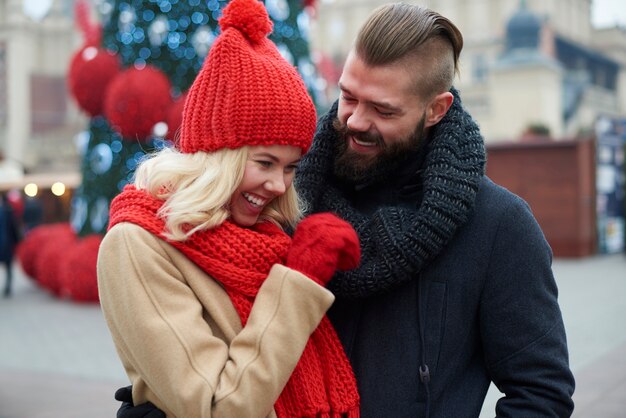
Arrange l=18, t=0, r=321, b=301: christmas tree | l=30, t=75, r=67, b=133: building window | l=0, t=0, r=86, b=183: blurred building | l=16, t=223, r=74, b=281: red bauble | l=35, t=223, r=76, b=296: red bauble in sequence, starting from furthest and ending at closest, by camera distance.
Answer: l=30, t=75, r=67, b=133: building window
l=0, t=0, r=86, b=183: blurred building
l=16, t=223, r=74, b=281: red bauble
l=35, t=223, r=76, b=296: red bauble
l=18, t=0, r=321, b=301: christmas tree

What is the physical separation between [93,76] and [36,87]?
46026 millimetres

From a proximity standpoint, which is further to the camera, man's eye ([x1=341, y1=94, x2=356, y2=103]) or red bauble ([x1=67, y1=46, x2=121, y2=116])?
red bauble ([x1=67, y1=46, x2=121, y2=116])

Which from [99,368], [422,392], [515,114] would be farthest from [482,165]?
[515,114]

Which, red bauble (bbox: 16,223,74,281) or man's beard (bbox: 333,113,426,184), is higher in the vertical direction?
man's beard (bbox: 333,113,426,184)

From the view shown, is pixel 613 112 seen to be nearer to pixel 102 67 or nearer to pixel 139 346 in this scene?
pixel 102 67

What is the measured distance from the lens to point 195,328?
1.73 meters

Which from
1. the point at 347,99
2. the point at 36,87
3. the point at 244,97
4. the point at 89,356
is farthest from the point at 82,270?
the point at 36,87

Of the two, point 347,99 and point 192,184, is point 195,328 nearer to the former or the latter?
point 192,184

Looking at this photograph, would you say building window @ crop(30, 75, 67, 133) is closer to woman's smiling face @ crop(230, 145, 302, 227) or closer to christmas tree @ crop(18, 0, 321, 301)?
christmas tree @ crop(18, 0, 321, 301)

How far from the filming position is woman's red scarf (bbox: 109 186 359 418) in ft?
6.00

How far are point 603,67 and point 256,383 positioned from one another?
2241 inches

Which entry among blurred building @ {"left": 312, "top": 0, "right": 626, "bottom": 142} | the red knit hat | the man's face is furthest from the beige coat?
blurred building @ {"left": 312, "top": 0, "right": 626, "bottom": 142}

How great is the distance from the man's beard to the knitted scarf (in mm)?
46

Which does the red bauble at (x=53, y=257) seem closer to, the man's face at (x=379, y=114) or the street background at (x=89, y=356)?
the street background at (x=89, y=356)
